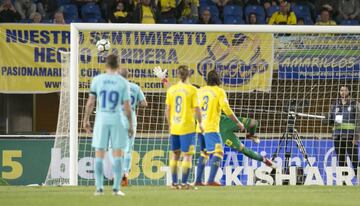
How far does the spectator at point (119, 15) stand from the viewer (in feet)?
81.5

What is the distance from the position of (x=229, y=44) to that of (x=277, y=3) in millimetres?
4665

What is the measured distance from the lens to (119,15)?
2492 cm

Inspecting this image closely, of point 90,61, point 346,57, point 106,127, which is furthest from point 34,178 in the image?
point 106,127

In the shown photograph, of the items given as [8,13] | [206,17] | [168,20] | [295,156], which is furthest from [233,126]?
[8,13]

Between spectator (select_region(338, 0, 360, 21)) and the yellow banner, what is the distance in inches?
190

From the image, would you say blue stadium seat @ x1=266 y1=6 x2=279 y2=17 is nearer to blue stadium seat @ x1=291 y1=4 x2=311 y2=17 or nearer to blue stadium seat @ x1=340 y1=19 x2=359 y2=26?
blue stadium seat @ x1=291 y1=4 x2=311 y2=17

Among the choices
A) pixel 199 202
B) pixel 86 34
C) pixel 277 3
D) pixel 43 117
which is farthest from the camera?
pixel 277 3

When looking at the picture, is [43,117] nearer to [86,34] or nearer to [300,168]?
[86,34]

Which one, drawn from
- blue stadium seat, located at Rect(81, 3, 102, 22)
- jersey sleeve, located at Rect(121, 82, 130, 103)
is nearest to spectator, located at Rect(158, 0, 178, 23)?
blue stadium seat, located at Rect(81, 3, 102, 22)

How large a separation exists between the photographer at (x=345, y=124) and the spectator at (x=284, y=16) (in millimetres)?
4463

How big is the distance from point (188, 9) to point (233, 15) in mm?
1072

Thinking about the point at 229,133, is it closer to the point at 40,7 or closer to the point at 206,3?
the point at 206,3

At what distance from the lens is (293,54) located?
22.5 m

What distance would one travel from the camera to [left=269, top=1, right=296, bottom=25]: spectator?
25531 mm
